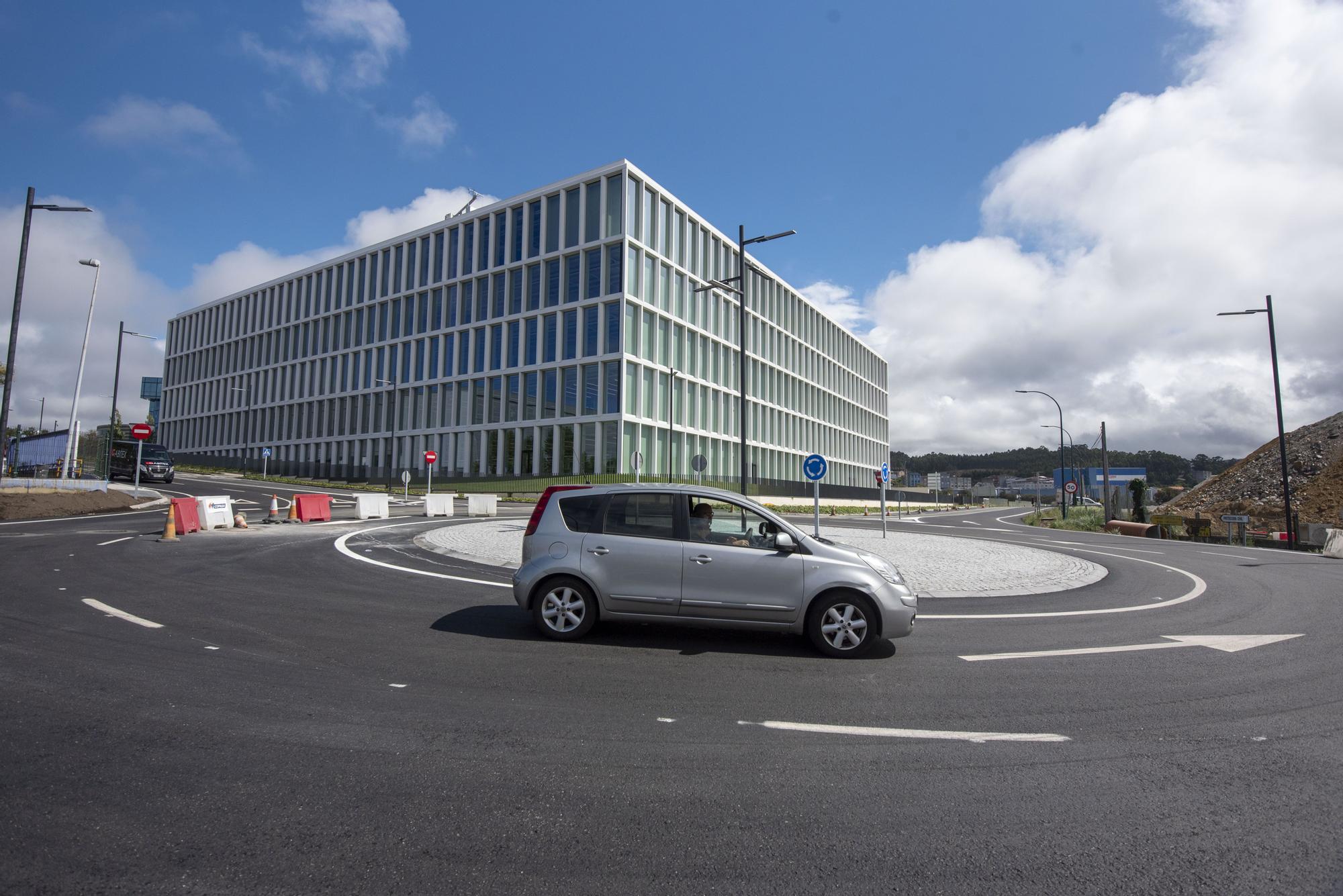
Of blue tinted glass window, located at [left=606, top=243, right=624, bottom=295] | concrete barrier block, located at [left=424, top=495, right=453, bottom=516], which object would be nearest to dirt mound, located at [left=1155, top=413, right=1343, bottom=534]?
blue tinted glass window, located at [left=606, top=243, right=624, bottom=295]

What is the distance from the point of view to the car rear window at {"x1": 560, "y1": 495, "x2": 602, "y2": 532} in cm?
696

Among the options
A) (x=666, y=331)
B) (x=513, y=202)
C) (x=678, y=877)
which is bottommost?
(x=678, y=877)

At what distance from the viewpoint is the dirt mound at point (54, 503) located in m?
20.4

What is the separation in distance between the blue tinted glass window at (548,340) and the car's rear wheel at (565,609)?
42564 mm

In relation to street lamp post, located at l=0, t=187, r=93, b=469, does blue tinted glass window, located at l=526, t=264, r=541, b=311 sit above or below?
above

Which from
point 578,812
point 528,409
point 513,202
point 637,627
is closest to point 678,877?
point 578,812

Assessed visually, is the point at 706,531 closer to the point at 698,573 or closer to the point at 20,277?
the point at 698,573

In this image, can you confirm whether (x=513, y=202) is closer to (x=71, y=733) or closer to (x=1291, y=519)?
(x=1291, y=519)

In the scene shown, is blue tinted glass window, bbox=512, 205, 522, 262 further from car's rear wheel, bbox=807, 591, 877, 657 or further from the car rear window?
car's rear wheel, bbox=807, 591, 877, 657

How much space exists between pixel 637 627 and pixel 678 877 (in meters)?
4.98

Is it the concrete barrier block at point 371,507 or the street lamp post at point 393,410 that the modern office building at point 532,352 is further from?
the concrete barrier block at point 371,507

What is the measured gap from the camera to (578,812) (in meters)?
3.21

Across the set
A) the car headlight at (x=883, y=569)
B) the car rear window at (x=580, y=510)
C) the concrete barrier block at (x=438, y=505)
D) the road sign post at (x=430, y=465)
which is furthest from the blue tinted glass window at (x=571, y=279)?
the car headlight at (x=883, y=569)

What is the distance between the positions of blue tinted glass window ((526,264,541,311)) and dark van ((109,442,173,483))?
79.1 ft
